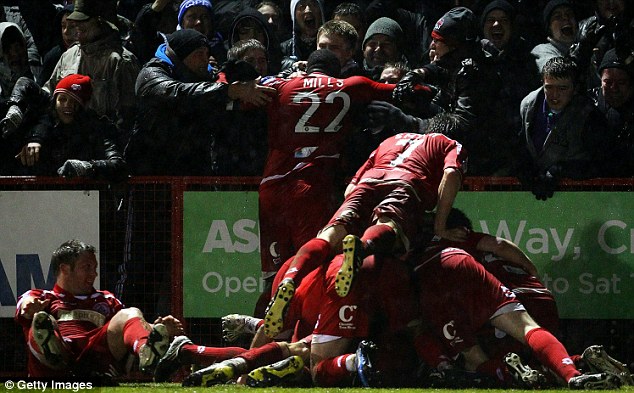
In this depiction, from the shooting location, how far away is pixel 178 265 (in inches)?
409

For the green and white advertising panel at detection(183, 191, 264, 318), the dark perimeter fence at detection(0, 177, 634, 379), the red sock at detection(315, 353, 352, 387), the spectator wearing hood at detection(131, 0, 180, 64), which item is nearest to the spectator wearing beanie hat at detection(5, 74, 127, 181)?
the dark perimeter fence at detection(0, 177, 634, 379)

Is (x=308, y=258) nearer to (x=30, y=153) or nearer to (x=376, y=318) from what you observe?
(x=376, y=318)

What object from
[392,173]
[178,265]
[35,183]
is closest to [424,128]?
[392,173]

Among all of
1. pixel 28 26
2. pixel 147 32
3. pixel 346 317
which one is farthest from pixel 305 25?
pixel 346 317

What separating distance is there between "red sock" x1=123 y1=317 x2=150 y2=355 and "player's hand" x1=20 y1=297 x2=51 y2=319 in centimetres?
63

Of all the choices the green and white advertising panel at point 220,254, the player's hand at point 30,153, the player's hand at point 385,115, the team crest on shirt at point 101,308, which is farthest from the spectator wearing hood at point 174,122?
the team crest on shirt at point 101,308

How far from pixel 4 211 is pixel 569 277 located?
4644mm

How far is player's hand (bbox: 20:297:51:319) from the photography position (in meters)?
8.92

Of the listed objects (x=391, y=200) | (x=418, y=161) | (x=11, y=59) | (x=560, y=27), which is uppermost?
(x=560, y=27)

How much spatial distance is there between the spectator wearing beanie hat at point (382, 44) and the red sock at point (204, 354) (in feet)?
9.89

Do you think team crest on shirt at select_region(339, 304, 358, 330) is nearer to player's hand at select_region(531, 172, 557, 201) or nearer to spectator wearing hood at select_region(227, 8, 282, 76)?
player's hand at select_region(531, 172, 557, 201)

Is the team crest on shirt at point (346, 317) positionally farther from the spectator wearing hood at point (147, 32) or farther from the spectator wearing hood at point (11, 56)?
the spectator wearing hood at point (11, 56)

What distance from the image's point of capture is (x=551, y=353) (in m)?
8.78

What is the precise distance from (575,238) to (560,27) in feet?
6.73
